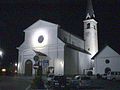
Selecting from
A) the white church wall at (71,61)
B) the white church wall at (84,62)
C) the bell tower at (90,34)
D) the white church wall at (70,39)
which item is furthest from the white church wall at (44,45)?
the bell tower at (90,34)

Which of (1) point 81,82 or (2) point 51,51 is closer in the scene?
(1) point 81,82

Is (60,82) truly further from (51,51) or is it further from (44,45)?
(44,45)

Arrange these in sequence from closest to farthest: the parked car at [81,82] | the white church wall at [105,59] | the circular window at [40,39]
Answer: the parked car at [81,82] < the white church wall at [105,59] < the circular window at [40,39]

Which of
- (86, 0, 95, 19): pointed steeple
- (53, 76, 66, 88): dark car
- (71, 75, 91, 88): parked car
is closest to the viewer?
(53, 76, 66, 88): dark car

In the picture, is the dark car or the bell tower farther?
the bell tower

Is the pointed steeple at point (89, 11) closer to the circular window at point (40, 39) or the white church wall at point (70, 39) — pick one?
the white church wall at point (70, 39)

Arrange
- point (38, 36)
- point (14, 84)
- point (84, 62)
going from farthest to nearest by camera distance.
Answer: point (84, 62), point (38, 36), point (14, 84)

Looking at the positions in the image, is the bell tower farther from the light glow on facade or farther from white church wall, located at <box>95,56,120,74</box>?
the light glow on facade

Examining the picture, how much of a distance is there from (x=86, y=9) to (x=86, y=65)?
66.6 ft

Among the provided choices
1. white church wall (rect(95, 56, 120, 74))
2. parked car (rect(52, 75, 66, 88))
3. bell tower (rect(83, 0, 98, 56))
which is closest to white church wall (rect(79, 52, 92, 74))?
bell tower (rect(83, 0, 98, 56))

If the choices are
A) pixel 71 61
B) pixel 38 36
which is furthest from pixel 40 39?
pixel 71 61

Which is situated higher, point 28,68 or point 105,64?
point 105,64

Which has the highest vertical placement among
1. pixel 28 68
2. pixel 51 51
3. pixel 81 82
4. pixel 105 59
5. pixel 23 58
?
pixel 51 51

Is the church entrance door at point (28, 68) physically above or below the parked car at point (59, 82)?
above
